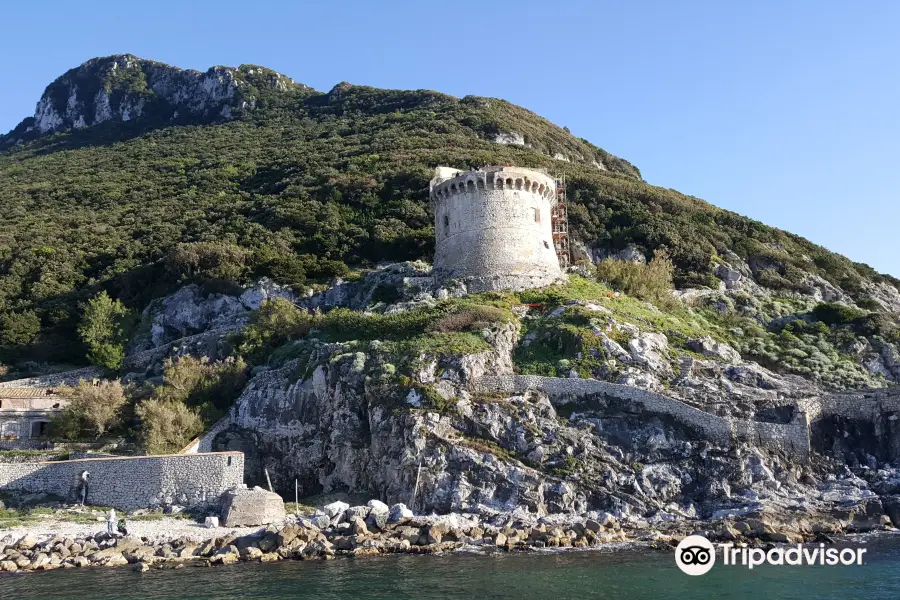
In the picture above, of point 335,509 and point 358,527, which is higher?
point 335,509

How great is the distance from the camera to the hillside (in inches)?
1684

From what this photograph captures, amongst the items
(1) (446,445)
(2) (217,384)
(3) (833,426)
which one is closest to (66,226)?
(2) (217,384)

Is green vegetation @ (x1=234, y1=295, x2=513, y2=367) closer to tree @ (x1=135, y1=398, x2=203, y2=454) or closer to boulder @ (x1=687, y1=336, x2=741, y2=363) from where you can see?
tree @ (x1=135, y1=398, x2=203, y2=454)

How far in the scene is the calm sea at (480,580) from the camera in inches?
688

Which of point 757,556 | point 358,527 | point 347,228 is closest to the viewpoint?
point 757,556

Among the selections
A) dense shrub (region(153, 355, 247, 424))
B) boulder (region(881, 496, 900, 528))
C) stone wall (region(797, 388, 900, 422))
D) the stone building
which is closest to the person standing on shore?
dense shrub (region(153, 355, 247, 424))

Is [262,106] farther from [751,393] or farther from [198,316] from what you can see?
[751,393]

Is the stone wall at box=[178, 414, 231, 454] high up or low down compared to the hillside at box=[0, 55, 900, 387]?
down

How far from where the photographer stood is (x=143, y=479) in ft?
88.0

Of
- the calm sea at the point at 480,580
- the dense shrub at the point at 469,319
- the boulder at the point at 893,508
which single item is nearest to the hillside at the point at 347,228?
the boulder at the point at 893,508

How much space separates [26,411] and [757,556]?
27.7 m

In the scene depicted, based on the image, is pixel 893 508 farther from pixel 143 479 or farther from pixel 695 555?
pixel 143 479

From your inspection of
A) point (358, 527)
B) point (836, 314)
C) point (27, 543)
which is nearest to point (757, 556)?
point (358, 527)

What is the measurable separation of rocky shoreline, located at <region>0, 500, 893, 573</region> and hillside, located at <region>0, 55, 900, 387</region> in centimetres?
1302
